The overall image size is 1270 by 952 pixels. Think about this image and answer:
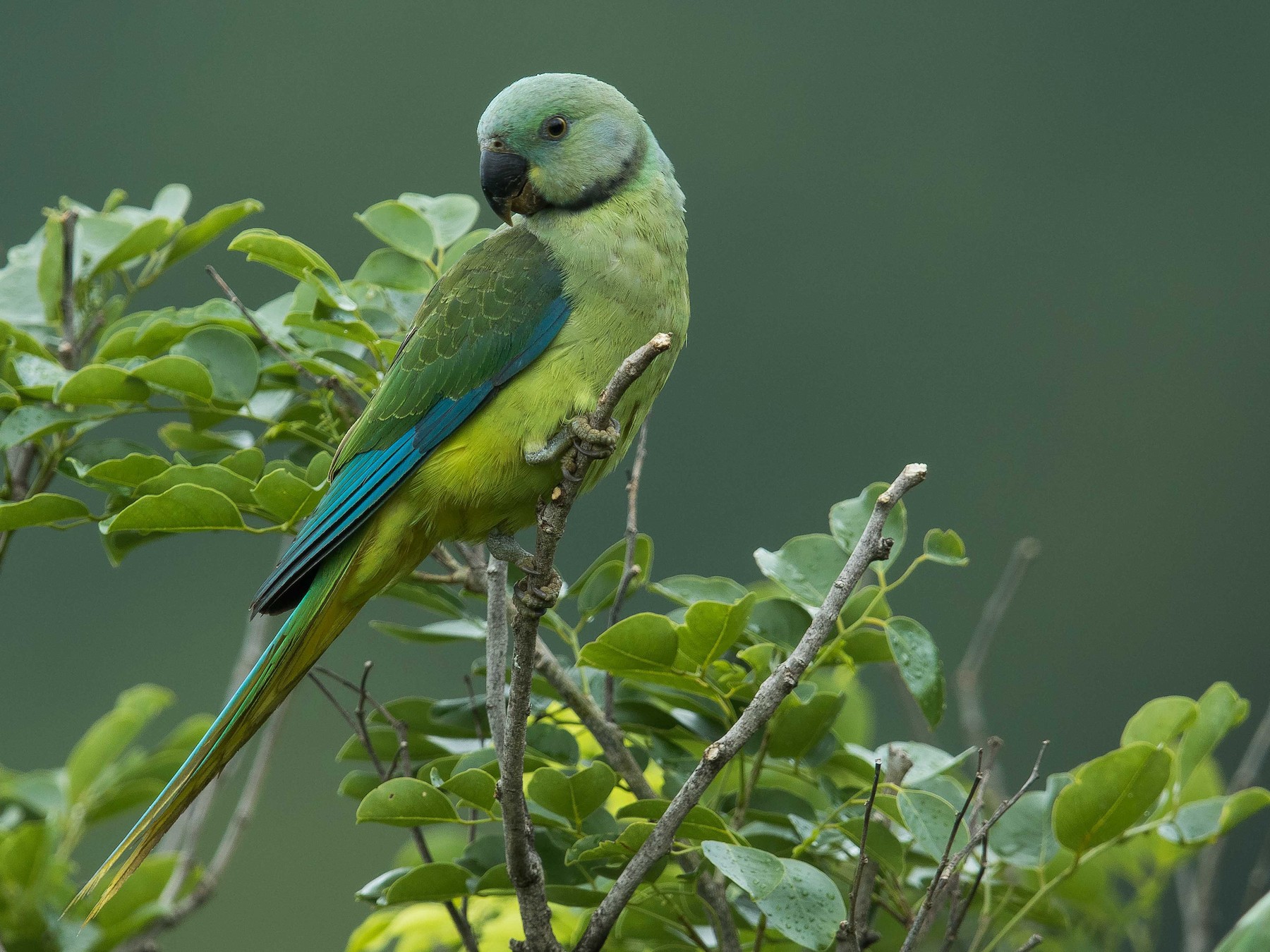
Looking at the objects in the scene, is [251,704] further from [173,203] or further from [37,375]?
[173,203]

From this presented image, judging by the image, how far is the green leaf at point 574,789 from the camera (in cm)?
151

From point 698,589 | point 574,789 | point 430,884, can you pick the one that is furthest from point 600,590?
point 430,884

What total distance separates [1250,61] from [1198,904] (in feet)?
29.1

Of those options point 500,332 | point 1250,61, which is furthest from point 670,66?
point 500,332

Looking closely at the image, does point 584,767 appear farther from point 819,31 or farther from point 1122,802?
point 819,31

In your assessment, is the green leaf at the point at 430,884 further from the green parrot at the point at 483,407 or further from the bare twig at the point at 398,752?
the green parrot at the point at 483,407

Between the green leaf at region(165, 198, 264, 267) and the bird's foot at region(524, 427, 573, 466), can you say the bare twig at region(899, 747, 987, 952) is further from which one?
the green leaf at region(165, 198, 264, 267)

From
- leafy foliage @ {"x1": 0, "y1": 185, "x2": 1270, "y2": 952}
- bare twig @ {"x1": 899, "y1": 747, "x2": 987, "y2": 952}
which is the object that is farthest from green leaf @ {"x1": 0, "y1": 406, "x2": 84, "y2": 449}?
bare twig @ {"x1": 899, "y1": 747, "x2": 987, "y2": 952}

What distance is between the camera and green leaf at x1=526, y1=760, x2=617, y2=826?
59.6 inches

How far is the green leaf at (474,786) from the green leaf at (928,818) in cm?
50

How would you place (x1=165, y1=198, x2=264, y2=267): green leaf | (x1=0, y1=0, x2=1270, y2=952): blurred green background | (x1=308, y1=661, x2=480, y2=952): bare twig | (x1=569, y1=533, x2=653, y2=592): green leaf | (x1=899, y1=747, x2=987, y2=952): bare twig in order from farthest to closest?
(x1=0, y1=0, x2=1270, y2=952): blurred green background < (x1=165, y1=198, x2=264, y2=267): green leaf < (x1=569, y1=533, x2=653, y2=592): green leaf < (x1=308, y1=661, x2=480, y2=952): bare twig < (x1=899, y1=747, x2=987, y2=952): bare twig

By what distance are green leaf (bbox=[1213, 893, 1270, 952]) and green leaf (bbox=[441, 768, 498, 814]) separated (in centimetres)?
95

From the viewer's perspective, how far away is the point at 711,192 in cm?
866

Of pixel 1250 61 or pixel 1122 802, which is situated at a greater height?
pixel 1250 61
